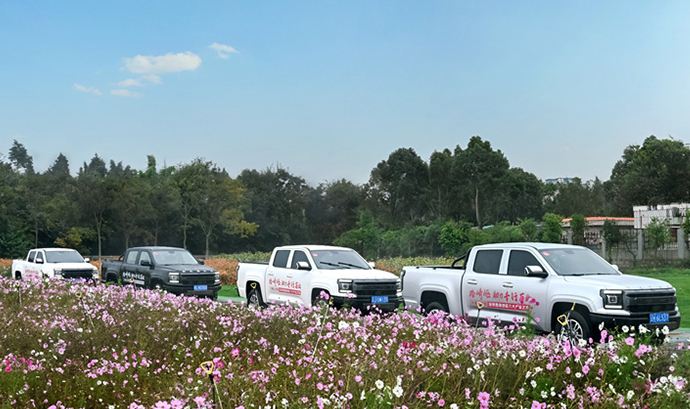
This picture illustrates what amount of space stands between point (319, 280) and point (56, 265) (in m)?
13.3

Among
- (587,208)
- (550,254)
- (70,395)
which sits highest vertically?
(587,208)

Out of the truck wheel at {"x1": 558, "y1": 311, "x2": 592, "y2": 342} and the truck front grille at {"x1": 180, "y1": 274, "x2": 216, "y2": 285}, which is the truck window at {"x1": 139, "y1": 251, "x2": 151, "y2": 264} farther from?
the truck wheel at {"x1": 558, "y1": 311, "x2": 592, "y2": 342}

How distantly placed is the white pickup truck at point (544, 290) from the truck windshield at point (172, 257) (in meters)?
9.10

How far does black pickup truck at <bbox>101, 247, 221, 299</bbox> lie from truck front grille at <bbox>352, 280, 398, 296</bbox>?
6389 millimetres

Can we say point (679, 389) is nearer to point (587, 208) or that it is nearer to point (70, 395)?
point (70, 395)

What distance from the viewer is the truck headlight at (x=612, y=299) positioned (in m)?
9.82

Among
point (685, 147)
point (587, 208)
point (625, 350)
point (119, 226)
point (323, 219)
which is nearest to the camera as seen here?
point (625, 350)

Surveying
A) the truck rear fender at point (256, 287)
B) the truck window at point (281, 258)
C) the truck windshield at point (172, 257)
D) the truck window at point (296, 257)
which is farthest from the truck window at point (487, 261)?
the truck windshield at point (172, 257)

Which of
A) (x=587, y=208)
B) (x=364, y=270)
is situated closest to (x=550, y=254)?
(x=364, y=270)

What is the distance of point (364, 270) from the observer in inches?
578

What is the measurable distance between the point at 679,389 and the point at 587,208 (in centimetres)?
8420

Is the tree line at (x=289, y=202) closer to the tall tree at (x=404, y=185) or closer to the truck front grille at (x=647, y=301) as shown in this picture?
the tall tree at (x=404, y=185)

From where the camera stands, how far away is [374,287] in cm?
1391

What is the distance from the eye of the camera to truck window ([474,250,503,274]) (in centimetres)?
1179
